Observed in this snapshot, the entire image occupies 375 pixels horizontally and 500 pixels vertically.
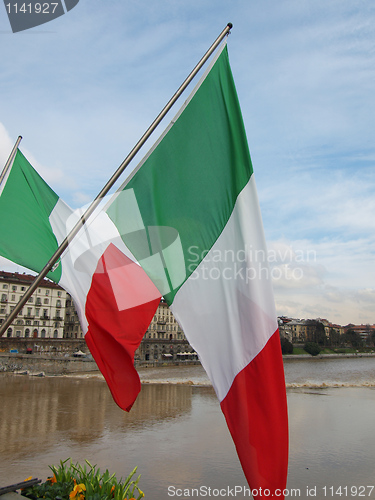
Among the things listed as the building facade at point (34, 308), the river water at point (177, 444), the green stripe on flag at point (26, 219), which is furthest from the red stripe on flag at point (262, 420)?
the building facade at point (34, 308)

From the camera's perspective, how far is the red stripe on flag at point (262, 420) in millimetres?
3809

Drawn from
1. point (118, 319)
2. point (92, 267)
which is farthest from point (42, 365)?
point (118, 319)

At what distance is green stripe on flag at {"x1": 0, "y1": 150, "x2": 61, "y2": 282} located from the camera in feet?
21.7

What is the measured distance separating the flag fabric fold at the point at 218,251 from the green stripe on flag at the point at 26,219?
235cm

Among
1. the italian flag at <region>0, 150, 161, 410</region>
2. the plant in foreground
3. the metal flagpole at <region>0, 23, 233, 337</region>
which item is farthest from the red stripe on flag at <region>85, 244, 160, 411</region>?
the plant in foreground

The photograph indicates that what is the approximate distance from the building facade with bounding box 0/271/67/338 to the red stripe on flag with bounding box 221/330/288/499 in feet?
265

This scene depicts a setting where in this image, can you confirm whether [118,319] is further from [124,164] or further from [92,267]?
[124,164]

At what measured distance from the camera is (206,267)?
462 centimetres

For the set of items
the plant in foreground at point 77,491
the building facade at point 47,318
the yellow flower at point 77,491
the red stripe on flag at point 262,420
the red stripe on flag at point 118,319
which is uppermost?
the building facade at point 47,318

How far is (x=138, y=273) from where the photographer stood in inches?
217

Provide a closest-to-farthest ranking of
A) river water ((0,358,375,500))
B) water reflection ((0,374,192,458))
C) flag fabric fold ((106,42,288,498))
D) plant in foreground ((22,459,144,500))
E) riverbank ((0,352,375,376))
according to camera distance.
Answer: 1. flag fabric fold ((106,42,288,498))
2. plant in foreground ((22,459,144,500))
3. river water ((0,358,375,500))
4. water reflection ((0,374,192,458))
5. riverbank ((0,352,375,376))

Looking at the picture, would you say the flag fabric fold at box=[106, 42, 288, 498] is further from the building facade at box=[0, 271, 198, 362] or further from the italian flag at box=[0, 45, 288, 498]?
the building facade at box=[0, 271, 198, 362]

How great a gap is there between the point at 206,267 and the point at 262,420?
1599mm

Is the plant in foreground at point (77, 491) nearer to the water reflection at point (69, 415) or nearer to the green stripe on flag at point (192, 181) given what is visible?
the green stripe on flag at point (192, 181)
